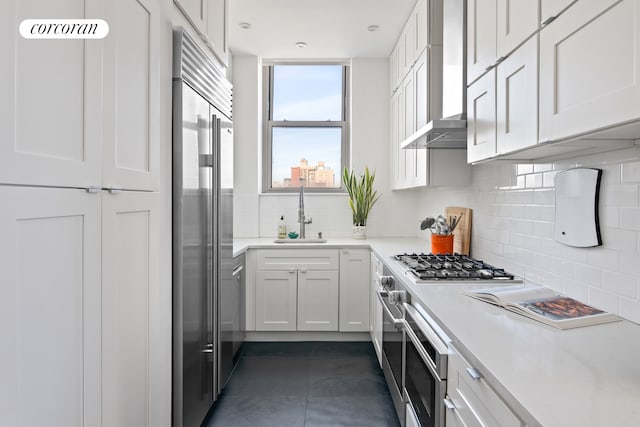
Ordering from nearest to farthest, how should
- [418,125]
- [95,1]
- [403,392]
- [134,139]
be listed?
[95,1], [134,139], [403,392], [418,125]

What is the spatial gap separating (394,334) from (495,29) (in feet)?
5.17

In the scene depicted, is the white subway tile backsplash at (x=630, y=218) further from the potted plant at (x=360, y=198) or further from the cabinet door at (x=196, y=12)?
the potted plant at (x=360, y=198)

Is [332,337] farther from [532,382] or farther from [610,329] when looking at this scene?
[532,382]

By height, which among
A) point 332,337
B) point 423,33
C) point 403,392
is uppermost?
point 423,33

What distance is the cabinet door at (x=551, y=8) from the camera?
3.72 ft

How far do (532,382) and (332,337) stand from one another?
2.87 m

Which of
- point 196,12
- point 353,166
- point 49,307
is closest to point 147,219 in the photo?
point 49,307

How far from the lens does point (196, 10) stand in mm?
2012

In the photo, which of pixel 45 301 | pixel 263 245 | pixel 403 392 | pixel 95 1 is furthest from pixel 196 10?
pixel 403 392

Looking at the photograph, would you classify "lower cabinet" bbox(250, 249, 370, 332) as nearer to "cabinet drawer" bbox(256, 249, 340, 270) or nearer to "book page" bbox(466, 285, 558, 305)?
"cabinet drawer" bbox(256, 249, 340, 270)

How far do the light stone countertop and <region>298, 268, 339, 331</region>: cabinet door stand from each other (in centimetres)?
199

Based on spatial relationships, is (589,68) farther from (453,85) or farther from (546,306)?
(453,85)

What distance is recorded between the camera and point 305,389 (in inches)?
105

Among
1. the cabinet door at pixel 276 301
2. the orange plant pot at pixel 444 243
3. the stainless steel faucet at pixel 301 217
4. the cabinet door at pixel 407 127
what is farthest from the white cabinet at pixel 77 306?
the stainless steel faucet at pixel 301 217
